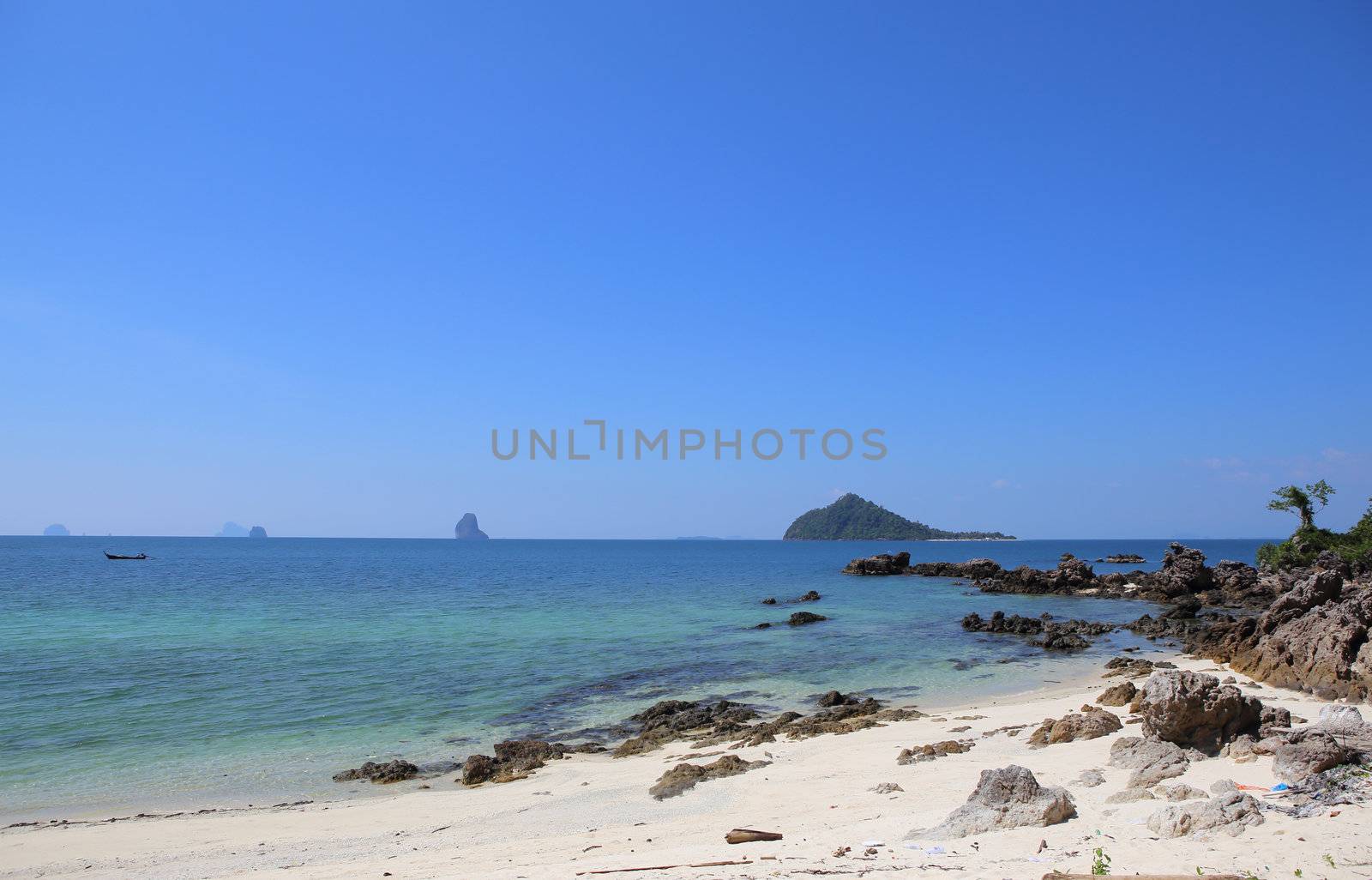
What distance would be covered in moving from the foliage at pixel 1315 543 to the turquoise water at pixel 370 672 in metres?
15.4

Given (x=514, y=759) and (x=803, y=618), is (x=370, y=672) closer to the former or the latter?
(x=514, y=759)

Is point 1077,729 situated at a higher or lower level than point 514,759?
higher

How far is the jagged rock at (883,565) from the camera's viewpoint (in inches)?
3135

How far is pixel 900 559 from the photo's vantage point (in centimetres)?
8119

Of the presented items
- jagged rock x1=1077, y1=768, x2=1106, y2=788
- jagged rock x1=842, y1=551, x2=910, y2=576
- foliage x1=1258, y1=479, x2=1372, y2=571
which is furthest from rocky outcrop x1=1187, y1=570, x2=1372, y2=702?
jagged rock x1=842, y1=551, x2=910, y2=576

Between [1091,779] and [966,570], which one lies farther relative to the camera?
[966,570]

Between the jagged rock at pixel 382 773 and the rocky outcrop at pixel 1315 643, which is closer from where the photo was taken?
the jagged rock at pixel 382 773

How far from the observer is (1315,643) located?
16.5m

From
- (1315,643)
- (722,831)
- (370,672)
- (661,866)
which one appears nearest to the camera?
(661,866)

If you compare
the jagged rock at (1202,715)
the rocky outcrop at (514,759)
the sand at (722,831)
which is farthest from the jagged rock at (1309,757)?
the rocky outcrop at (514,759)

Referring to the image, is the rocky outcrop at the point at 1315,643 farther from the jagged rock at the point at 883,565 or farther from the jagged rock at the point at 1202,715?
the jagged rock at the point at 883,565

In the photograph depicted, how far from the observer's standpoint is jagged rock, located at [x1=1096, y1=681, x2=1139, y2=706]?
14.7m

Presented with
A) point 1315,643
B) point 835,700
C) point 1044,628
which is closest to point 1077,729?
point 835,700

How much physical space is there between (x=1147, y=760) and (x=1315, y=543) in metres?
55.5
